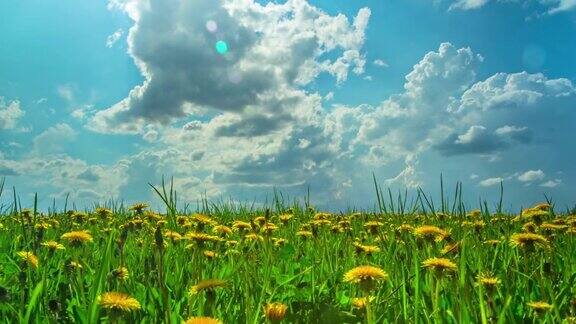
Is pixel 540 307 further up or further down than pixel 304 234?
further down

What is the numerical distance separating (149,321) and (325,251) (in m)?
2.26

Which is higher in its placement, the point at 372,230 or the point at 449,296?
the point at 372,230

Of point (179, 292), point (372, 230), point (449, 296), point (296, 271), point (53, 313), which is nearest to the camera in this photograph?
→ point (53, 313)

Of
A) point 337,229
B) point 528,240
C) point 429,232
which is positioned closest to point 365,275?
point 429,232

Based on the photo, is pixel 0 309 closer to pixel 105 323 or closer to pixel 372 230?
pixel 105 323

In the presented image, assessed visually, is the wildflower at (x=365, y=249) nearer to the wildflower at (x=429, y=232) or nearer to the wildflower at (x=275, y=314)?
the wildflower at (x=429, y=232)

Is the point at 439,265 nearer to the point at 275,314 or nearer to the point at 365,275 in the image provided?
the point at 365,275

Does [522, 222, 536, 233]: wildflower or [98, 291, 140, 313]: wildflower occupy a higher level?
[522, 222, 536, 233]: wildflower

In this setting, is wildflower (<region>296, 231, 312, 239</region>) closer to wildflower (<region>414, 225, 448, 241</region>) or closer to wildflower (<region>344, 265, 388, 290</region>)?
wildflower (<region>414, 225, 448, 241</region>)

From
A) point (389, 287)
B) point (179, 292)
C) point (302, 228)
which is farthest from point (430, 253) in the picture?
point (302, 228)

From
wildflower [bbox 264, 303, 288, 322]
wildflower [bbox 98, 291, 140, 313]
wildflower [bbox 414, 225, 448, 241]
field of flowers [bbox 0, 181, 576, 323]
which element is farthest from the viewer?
wildflower [bbox 414, 225, 448, 241]

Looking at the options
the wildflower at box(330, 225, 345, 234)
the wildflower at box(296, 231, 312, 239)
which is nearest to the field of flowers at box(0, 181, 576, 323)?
the wildflower at box(296, 231, 312, 239)

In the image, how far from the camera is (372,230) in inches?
241

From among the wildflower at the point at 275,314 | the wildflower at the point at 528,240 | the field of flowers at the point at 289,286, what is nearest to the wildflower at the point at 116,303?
the field of flowers at the point at 289,286
